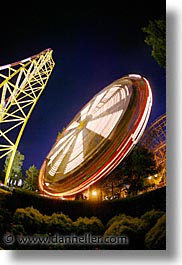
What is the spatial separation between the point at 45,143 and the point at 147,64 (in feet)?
2.06

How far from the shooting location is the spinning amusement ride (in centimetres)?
226

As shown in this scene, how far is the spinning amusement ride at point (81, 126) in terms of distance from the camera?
2.26m

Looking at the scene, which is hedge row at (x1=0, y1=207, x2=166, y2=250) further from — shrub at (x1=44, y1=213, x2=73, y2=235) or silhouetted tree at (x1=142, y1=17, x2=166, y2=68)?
silhouetted tree at (x1=142, y1=17, x2=166, y2=68)

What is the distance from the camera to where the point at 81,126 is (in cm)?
231

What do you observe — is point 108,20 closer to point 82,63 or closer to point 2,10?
point 82,63

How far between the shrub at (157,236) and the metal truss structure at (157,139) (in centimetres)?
27

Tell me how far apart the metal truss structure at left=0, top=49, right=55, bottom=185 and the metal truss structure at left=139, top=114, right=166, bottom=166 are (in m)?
0.57

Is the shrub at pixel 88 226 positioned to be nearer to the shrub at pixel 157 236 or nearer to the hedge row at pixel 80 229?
the hedge row at pixel 80 229

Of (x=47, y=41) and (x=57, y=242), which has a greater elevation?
(x=47, y=41)

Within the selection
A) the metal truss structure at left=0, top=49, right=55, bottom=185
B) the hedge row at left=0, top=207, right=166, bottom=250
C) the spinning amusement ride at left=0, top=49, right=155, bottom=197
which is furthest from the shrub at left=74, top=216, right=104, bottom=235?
the metal truss structure at left=0, top=49, right=55, bottom=185

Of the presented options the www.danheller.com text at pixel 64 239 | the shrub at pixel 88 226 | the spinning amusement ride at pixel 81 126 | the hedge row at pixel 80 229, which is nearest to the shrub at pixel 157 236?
the hedge row at pixel 80 229

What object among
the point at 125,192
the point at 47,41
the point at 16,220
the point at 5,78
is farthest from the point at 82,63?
the point at 16,220

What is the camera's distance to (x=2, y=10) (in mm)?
2395

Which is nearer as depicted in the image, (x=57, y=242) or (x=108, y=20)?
(x=57, y=242)
